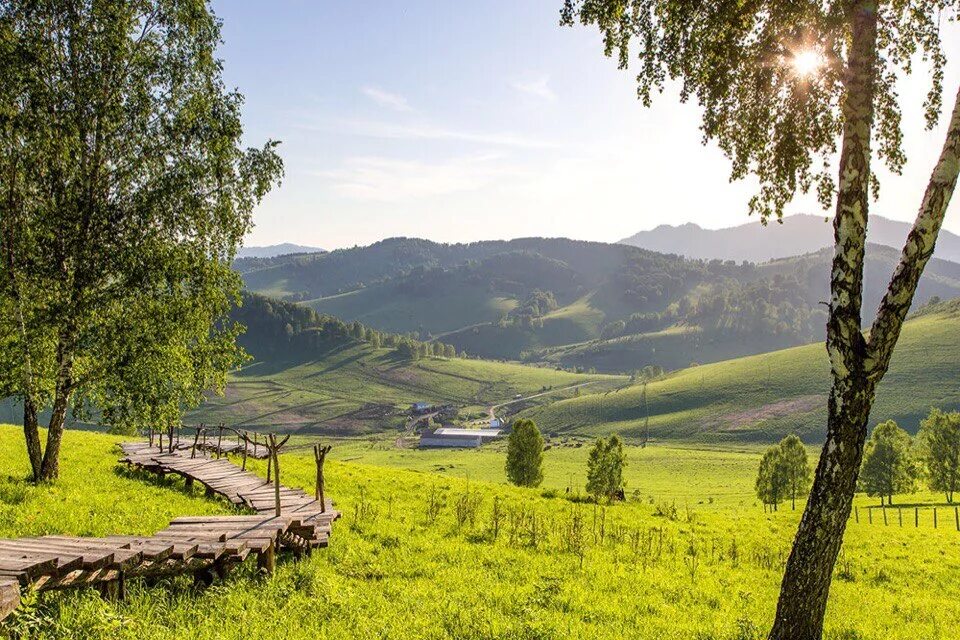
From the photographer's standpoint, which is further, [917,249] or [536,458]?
[536,458]

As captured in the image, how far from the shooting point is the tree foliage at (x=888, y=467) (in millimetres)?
86750

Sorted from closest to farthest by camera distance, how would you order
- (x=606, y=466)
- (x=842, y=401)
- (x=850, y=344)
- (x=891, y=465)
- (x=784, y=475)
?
(x=850, y=344) → (x=842, y=401) → (x=606, y=466) → (x=891, y=465) → (x=784, y=475)

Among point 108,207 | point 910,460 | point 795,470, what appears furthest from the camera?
point 910,460

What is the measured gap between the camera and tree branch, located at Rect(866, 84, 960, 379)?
9.22 m

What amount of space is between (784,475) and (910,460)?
772 inches

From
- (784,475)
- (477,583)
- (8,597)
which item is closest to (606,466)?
(784,475)

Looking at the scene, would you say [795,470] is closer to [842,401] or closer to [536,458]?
[536,458]

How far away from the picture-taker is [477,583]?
15.1 m

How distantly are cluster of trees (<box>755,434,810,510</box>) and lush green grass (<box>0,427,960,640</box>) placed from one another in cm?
6076

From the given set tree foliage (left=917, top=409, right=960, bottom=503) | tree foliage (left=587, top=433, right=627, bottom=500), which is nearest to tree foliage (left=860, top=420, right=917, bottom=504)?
tree foliage (left=917, top=409, right=960, bottom=503)

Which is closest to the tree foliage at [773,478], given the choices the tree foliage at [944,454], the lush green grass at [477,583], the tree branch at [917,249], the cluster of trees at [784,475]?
the cluster of trees at [784,475]

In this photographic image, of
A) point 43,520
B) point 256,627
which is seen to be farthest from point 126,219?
point 256,627

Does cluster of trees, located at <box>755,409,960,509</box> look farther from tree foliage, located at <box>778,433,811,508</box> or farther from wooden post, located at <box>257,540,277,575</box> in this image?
wooden post, located at <box>257,540,277,575</box>

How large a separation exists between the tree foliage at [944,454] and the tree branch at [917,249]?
96.1m
